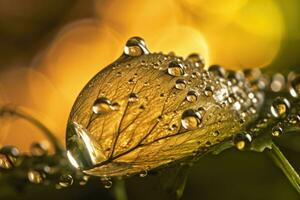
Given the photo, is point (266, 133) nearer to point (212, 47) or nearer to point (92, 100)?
point (92, 100)

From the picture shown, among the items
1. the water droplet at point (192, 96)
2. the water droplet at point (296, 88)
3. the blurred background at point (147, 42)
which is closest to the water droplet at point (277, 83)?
the blurred background at point (147, 42)

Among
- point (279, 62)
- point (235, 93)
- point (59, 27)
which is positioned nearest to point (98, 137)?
point (235, 93)

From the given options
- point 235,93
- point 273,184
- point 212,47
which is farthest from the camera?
point 212,47

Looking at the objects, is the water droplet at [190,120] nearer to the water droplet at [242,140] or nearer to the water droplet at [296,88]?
the water droplet at [242,140]

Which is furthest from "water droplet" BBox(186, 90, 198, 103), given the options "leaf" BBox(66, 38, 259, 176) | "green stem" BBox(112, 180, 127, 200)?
"green stem" BBox(112, 180, 127, 200)

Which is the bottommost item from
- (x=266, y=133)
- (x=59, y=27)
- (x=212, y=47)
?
(x=266, y=133)

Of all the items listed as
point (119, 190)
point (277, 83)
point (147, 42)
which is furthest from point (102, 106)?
point (147, 42)

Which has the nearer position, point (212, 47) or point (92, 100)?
point (92, 100)

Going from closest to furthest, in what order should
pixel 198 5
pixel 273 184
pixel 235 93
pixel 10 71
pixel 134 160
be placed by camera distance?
pixel 134 160 → pixel 235 93 → pixel 273 184 → pixel 198 5 → pixel 10 71
